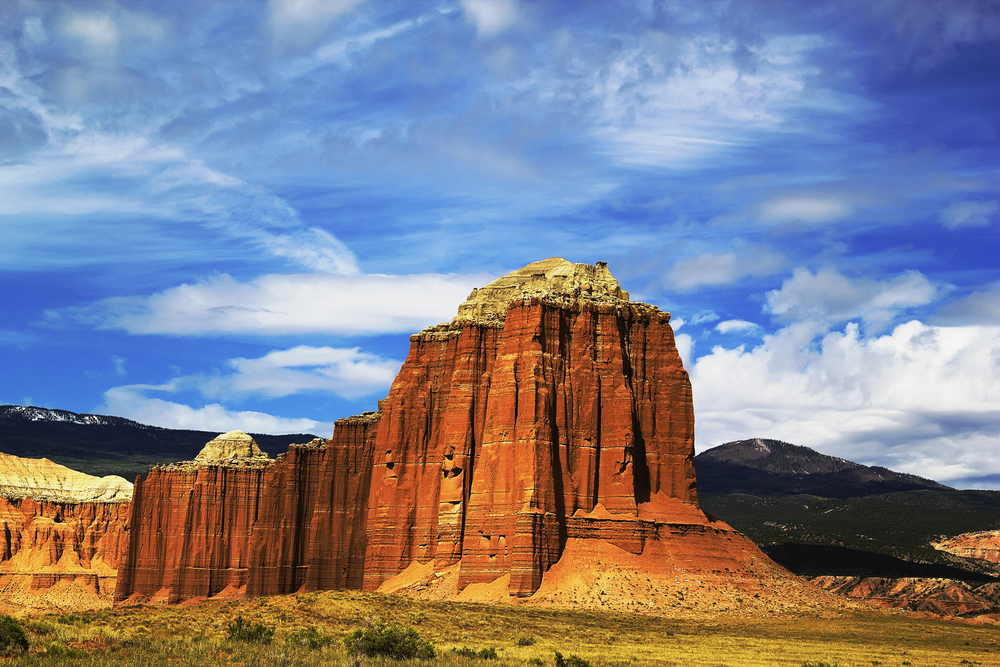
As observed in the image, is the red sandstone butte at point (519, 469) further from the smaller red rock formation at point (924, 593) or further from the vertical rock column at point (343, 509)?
the smaller red rock formation at point (924, 593)

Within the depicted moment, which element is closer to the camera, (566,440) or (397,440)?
(566,440)

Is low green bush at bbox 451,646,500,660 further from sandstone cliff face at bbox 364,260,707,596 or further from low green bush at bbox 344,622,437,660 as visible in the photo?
sandstone cliff face at bbox 364,260,707,596

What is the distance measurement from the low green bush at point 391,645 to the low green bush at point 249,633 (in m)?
3.84

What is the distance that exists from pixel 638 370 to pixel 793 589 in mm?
19597

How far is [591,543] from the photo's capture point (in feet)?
256

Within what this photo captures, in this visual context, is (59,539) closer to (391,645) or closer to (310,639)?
(310,639)

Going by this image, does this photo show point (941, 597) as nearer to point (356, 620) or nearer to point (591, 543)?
point (591, 543)

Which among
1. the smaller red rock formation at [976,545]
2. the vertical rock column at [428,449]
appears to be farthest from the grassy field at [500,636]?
the smaller red rock formation at [976,545]

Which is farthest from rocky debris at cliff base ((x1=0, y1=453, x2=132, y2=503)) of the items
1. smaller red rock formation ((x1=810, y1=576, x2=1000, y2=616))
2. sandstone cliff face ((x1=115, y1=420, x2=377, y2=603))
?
smaller red rock formation ((x1=810, y1=576, x2=1000, y2=616))

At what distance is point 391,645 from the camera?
1834 inches

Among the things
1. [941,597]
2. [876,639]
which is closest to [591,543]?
[876,639]

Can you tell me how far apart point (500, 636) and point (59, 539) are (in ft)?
301

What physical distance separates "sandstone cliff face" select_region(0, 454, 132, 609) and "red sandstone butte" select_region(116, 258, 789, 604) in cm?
2857

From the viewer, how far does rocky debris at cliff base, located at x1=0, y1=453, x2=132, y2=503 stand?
455 ft
